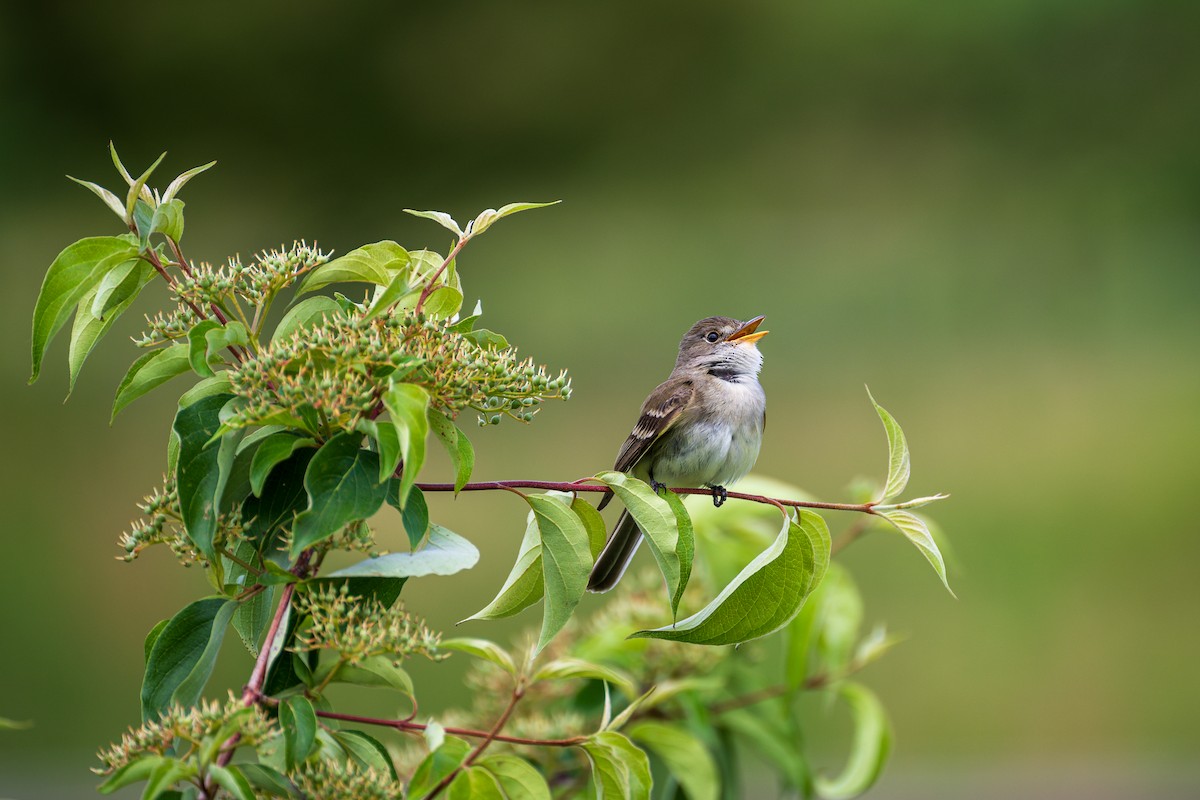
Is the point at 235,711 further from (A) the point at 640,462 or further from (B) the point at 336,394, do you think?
(A) the point at 640,462

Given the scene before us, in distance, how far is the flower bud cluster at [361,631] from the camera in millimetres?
1015

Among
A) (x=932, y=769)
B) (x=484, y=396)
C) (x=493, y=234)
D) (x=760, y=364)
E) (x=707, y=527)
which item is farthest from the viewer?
(x=493, y=234)

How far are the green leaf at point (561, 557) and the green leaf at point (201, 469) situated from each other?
11.1 inches

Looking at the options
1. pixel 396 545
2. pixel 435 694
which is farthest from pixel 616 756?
pixel 435 694

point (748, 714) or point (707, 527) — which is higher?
point (707, 527)

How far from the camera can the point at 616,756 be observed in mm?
1183

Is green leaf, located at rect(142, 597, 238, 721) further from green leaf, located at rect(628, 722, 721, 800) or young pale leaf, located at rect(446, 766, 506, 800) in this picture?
green leaf, located at rect(628, 722, 721, 800)

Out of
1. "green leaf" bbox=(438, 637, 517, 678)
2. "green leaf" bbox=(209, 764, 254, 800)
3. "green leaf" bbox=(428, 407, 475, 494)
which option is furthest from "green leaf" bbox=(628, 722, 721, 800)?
"green leaf" bbox=(209, 764, 254, 800)

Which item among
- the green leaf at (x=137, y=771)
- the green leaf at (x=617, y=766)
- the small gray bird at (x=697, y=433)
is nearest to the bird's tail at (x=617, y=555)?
the small gray bird at (x=697, y=433)

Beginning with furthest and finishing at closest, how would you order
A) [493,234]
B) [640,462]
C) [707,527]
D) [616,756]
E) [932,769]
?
[493,234]
[932,769]
[640,462]
[707,527]
[616,756]

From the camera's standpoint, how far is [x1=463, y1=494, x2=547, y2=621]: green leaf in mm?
1172

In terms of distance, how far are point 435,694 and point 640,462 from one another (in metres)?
4.31

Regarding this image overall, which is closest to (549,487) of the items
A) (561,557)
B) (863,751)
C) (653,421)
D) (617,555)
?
(561,557)

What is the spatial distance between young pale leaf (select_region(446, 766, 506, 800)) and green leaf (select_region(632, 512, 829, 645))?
22cm
